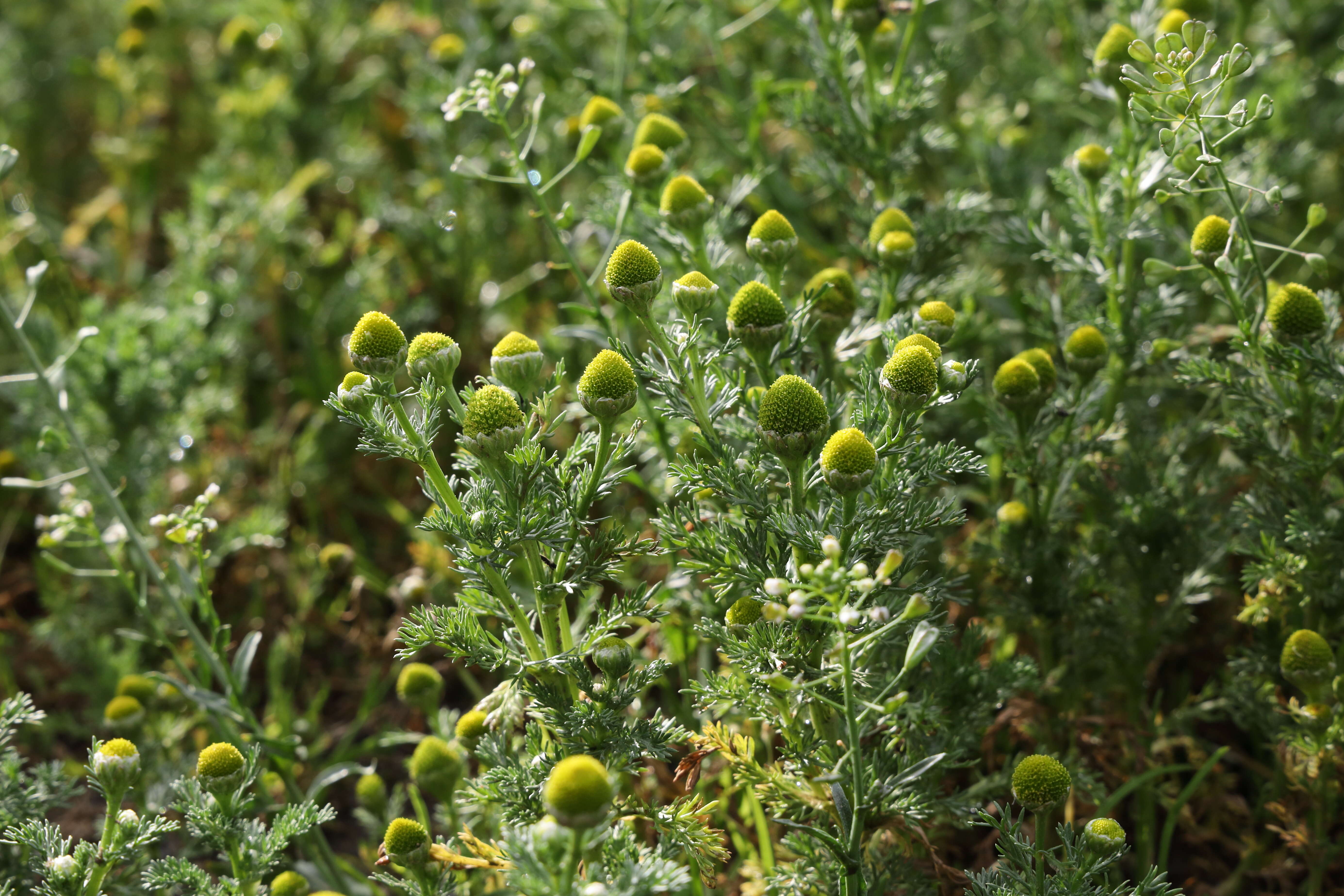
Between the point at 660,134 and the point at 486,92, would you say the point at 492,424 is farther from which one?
the point at 660,134

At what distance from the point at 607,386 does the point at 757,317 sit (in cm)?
26

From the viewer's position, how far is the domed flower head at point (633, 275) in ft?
4.97

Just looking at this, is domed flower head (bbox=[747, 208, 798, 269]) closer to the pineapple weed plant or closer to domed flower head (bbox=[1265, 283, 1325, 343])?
the pineapple weed plant

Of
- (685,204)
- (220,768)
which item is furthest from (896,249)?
(220,768)

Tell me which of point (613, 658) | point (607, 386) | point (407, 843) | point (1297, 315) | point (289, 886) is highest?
point (607, 386)

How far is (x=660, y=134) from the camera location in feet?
6.84

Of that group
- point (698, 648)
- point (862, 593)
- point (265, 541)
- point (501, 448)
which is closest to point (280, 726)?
point (265, 541)

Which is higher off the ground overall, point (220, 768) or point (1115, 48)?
point (1115, 48)

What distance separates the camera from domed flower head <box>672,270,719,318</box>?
1531 mm

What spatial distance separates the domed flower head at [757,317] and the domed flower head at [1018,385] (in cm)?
42

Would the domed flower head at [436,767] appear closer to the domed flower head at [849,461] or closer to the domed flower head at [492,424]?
the domed flower head at [492,424]

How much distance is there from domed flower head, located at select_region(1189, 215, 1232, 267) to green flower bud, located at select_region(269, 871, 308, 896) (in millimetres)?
1735

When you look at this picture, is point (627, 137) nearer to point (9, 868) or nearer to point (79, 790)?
point (79, 790)

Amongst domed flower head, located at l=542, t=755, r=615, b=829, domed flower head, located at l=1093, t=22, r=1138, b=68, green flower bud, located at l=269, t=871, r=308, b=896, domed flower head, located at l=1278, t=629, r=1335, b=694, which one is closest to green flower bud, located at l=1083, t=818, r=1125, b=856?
domed flower head, located at l=1278, t=629, r=1335, b=694
